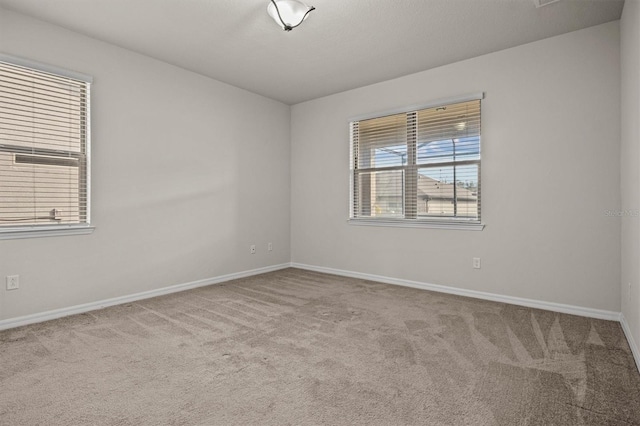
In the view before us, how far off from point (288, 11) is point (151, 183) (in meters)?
2.37

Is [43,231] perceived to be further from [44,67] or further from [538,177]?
[538,177]

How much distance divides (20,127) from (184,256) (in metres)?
2.00

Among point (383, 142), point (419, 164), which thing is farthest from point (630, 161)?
point (383, 142)

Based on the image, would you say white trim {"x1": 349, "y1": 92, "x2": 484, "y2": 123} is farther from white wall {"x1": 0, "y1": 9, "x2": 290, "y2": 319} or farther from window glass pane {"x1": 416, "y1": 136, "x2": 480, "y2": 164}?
white wall {"x1": 0, "y1": 9, "x2": 290, "y2": 319}

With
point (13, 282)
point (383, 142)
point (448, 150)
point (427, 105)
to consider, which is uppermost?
point (427, 105)

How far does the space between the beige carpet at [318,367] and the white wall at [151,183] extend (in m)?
0.46

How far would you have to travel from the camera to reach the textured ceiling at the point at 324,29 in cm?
284

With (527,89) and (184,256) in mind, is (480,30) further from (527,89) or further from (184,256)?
(184,256)

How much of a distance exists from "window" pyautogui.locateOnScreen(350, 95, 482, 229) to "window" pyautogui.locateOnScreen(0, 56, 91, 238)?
3253mm

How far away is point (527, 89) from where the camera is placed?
3504 mm

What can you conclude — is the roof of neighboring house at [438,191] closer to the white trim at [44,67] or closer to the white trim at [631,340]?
the white trim at [631,340]

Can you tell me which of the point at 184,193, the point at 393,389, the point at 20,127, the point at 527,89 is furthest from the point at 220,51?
the point at 393,389

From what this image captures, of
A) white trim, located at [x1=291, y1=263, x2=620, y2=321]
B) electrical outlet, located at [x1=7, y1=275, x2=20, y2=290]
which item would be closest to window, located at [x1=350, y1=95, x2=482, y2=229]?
white trim, located at [x1=291, y1=263, x2=620, y2=321]

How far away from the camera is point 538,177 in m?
3.46
